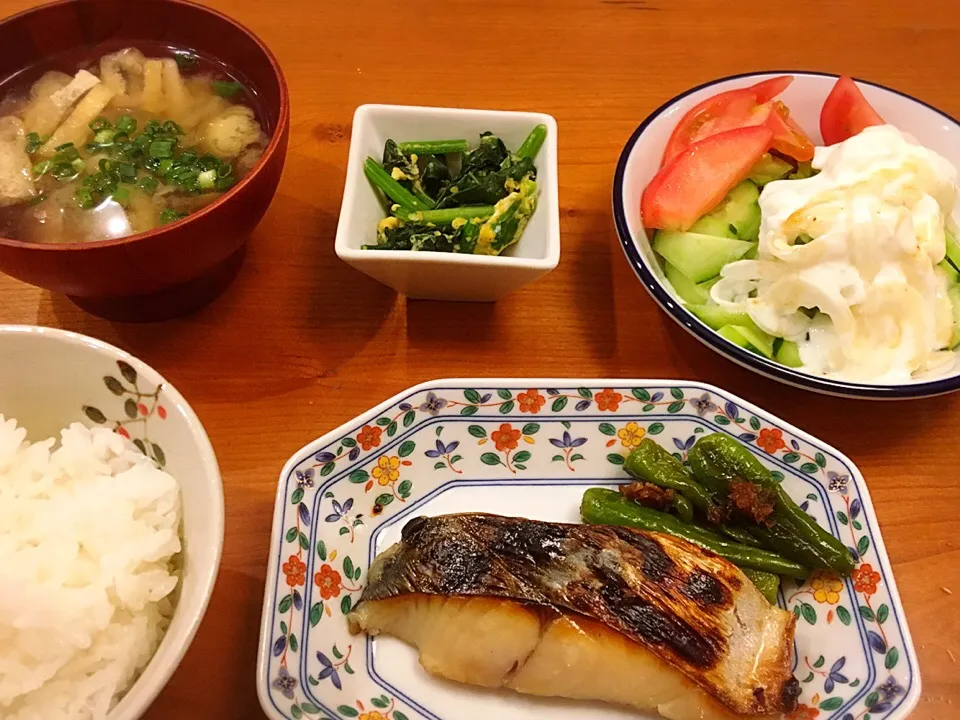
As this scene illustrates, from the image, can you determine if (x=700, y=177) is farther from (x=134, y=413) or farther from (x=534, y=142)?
(x=134, y=413)

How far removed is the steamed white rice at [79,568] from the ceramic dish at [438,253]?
0.56 meters

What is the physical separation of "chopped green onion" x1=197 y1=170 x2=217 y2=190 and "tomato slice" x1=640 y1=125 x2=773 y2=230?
897mm

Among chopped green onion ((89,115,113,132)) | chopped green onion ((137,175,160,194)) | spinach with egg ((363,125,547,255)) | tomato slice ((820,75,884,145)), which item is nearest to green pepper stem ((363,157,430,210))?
spinach with egg ((363,125,547,255))

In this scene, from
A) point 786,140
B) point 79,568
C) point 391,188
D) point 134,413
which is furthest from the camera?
point 786,140

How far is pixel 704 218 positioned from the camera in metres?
1.69

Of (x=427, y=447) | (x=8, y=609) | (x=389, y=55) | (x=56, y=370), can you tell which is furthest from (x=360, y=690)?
(x=389, y=55)

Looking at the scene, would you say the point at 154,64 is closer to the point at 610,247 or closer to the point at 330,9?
the point at 330,9

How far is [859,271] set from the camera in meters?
1.55

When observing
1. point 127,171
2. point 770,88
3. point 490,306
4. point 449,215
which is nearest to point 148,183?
point 127,171

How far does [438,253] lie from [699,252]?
60cm

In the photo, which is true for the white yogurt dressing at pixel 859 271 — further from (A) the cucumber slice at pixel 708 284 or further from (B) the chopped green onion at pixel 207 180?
(B) the chopped green onion at pixel 207 180

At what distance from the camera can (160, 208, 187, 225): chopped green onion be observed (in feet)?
4.53

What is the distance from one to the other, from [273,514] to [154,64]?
96 cm

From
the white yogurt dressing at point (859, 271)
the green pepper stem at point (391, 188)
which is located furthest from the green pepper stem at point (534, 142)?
the white yogurt dressing at point (859, 271)
